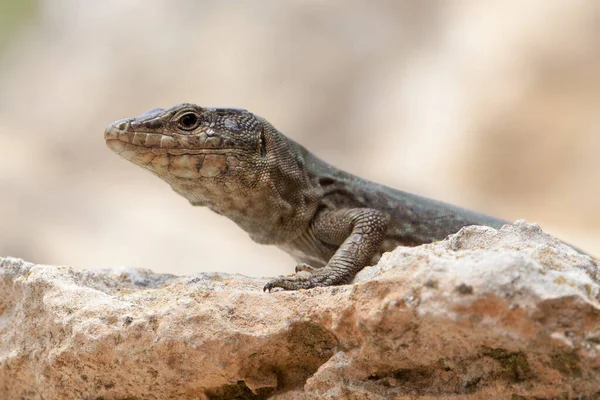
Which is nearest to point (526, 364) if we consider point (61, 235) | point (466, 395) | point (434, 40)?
point (466, 395)

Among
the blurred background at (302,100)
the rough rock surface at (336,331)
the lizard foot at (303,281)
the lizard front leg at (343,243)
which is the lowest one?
the rough rock surface at (336,331)

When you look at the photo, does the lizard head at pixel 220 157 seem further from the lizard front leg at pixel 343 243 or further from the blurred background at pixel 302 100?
the blurred background at pixel 302 100

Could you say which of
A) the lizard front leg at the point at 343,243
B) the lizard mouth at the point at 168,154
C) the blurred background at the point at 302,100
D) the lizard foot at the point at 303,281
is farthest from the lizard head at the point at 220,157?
the blurred background at the point at 302,100

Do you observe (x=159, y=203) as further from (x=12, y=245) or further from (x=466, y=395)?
(x=466, y=395)

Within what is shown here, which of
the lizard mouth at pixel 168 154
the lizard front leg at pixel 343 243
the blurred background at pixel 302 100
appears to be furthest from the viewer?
the blurred background at pixel 302 100

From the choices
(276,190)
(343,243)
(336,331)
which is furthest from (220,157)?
(336,331)

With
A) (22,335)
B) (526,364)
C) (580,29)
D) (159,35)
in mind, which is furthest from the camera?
(159,35)

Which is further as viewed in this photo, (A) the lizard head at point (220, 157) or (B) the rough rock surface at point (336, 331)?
(A) the lizard head at point (220, 157)
